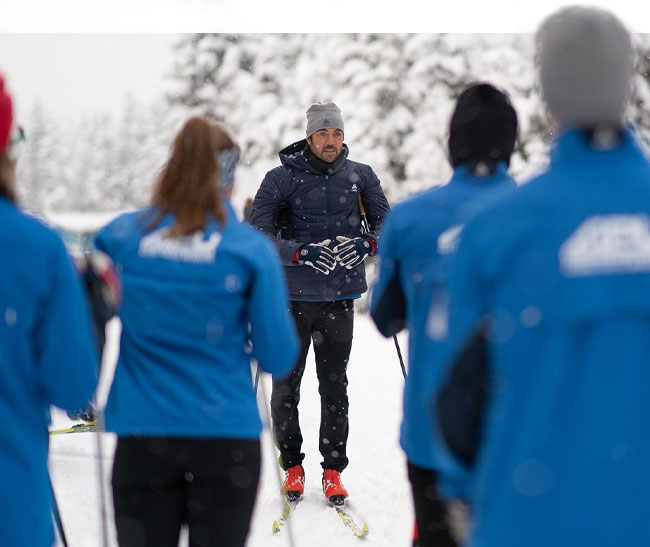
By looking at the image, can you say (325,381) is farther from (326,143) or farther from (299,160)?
(326,143)

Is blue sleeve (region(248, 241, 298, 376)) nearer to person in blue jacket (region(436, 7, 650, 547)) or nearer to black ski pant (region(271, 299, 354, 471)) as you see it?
person in blue jacket (region(436, 7, 650, 547))

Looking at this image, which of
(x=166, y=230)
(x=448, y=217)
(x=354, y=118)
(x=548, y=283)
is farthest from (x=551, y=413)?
(x=354, y=118)

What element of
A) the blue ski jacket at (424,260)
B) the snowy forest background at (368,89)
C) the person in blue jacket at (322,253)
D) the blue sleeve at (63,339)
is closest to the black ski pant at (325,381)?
the person in blue jacket at (322,253)

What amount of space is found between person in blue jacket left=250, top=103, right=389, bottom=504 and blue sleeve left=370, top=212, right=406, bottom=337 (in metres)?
2.24

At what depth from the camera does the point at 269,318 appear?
2.43 m

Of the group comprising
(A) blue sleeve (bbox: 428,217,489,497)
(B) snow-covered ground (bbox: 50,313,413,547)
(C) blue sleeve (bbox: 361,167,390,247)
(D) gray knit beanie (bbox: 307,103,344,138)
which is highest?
(D) gray knit beanie (bbox: 307,103,344,138)

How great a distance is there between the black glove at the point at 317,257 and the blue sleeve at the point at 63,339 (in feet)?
9.68

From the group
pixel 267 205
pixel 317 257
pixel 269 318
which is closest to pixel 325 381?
pixel 317 257

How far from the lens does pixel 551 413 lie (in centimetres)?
141

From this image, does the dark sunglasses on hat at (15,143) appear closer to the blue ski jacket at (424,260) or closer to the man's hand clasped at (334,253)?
the blue ski jacket at (424,260)

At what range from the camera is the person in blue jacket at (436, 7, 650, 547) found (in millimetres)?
1373

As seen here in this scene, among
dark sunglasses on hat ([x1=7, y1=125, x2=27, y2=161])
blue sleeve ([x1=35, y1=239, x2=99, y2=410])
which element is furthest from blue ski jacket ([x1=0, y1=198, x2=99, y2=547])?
dark sunglasses on hat ([x1=7, y1=125, x2=27, y2=161])

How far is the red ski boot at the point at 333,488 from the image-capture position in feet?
16.5

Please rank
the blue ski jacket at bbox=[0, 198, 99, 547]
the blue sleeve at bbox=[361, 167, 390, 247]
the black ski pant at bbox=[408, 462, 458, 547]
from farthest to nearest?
1. the blue sleeve at bbox=[361, 167, 390, 247]
2. the black ski pant at bbox=[408, 462, 458, 547]
3. the blue ski jacket at bbox=[0, 198, 99, 547]
